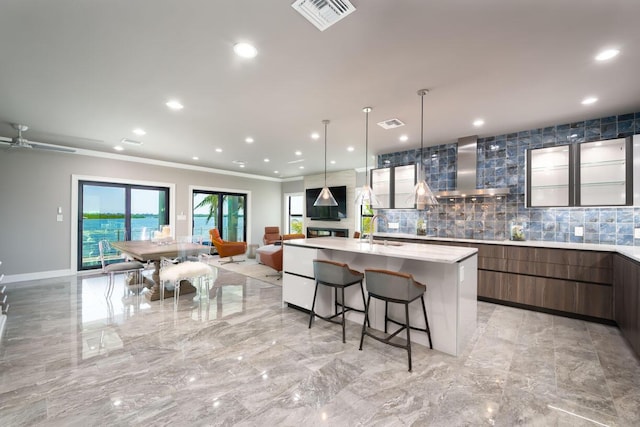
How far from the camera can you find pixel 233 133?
4.50 m

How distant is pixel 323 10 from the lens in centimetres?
176

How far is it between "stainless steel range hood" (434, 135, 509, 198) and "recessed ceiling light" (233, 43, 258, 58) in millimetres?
3482

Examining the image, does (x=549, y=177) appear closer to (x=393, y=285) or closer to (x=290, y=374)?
(x=393, y=285)

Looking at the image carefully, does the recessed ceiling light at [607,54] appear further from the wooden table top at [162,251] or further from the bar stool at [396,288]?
the wooden table top at [162,251]

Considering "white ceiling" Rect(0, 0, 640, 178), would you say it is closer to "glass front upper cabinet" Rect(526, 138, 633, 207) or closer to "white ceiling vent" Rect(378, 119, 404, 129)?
"white ceiling vent" Rect(378, 119, 404, 129)

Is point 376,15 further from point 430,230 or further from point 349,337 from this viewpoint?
point 430,230

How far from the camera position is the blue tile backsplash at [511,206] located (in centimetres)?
351

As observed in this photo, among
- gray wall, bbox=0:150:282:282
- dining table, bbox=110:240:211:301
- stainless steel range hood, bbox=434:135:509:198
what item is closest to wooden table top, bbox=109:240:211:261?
dining table, bbox=110:240:211:301

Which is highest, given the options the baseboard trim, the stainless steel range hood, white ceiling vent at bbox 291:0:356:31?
white ceiling vent at bbox 291:0:356:31

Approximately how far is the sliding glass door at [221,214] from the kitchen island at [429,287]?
16.9ft

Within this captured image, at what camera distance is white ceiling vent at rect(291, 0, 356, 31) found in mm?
1697

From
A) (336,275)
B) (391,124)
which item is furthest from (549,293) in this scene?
(391,124)

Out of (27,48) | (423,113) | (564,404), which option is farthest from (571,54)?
(27,48)

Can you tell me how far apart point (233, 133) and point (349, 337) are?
11.7ft
